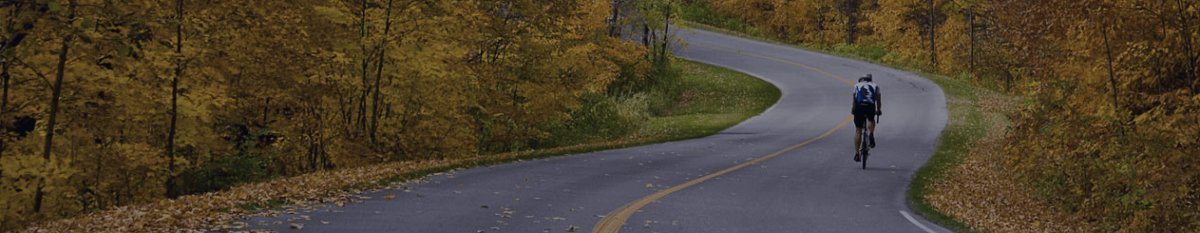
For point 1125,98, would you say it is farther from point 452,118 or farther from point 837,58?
point 837,58

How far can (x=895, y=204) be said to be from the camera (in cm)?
1359

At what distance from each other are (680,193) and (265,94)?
8.86 m

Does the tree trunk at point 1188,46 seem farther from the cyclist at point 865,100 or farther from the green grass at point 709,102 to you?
the green grass at point 709,102

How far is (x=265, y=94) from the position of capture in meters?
18.9

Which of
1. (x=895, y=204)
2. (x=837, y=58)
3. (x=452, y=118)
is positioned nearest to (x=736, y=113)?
(x=837, y=58)

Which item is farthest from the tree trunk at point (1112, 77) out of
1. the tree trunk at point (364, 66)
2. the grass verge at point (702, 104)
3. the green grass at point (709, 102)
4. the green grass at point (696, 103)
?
the green grass at point (709, 102)

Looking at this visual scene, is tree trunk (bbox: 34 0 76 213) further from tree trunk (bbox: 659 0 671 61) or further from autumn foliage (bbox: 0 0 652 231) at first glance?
tree trunk (bbox: 659 0 671 61)

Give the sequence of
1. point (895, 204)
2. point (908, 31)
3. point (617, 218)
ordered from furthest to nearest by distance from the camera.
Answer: point (908, 31)
point (895, 204)
point (617, 218)

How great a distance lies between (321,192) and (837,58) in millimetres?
41993

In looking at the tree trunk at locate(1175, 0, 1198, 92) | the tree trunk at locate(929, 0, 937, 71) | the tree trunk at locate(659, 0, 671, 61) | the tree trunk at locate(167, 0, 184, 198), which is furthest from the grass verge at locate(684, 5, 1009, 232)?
the tree trunk at locate(167, 0, 184, 198)

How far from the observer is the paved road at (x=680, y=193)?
10.6 meters

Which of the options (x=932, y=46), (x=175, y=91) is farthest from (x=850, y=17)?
(x=175, y=91)

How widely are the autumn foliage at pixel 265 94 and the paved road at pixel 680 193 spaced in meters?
3.16

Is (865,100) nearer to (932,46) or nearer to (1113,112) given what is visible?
(1113,112)
